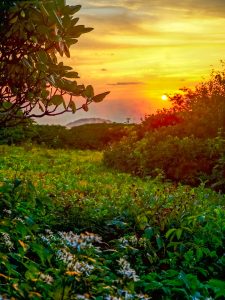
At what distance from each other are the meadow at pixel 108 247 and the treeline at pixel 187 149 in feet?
15.7

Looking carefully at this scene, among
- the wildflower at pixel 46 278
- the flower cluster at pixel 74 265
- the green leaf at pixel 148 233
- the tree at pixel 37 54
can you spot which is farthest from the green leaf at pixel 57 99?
the wildflower at pixel 46 278

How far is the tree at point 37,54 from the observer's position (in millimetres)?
5879

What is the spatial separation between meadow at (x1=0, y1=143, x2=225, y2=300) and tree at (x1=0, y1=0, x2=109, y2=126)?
0.94 metres

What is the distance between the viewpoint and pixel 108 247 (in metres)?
6.68

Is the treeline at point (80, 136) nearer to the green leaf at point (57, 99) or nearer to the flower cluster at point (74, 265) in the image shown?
the green leaf at point (57, 99)

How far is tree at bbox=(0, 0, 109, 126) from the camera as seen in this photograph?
5879 millimetres

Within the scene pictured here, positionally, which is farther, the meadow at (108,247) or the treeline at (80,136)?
the treeline at (80,136)

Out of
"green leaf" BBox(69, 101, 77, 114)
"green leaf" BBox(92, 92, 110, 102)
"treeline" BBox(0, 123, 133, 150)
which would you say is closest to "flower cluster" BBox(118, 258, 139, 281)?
"green leaf" BBox(92, 92, 110, 102)

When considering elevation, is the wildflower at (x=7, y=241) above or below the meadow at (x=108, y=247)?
above

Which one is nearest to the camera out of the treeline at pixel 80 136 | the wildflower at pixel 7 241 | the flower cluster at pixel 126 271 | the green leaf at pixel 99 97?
the flower cluster at pixel 126 271

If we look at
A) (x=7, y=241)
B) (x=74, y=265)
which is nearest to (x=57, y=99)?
(x=7, y=241)

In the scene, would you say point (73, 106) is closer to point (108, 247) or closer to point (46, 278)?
point (108, 247)

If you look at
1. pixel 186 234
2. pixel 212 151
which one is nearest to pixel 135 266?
pixel 186 234

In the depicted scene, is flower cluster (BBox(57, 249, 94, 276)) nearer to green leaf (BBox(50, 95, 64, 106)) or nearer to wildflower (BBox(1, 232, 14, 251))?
wildflower (BBox(1, 232, 14, 251))
